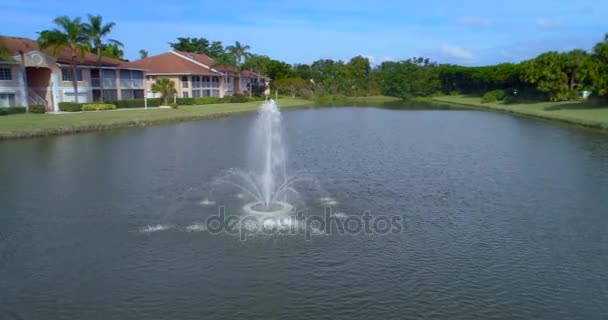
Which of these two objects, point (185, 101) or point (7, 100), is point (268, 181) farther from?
point (185, 101)

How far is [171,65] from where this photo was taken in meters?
85.5

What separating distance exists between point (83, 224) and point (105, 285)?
5187 millimetres

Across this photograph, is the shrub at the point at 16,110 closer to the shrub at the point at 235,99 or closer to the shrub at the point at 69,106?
the shrub at the point at 69,106

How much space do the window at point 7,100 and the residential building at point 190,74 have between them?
25042 millimetres

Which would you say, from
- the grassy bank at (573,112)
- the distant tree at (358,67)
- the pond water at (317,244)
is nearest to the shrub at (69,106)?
the pond water at (317,244)

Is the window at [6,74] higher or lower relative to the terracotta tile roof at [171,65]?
lower

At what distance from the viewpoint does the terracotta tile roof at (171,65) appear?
8356cm

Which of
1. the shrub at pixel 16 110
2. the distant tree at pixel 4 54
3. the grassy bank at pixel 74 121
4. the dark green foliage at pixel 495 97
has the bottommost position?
the grassy bank at pixel 74 121

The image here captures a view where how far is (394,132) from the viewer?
148ft

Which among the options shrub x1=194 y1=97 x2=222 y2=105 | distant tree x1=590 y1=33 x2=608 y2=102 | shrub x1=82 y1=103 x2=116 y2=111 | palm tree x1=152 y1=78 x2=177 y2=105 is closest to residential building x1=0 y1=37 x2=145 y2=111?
shrub x1=82 y1=103 x2=116 y2=111

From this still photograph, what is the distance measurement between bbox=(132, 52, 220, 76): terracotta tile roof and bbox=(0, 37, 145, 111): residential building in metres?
13.2

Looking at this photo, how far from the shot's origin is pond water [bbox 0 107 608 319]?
1132 centimetres

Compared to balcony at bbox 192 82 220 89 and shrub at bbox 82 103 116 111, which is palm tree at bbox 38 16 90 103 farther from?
balcony at bbox 192 82 220 89

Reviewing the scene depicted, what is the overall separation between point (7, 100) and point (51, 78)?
19.6ft
